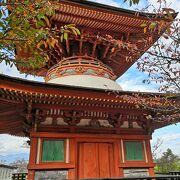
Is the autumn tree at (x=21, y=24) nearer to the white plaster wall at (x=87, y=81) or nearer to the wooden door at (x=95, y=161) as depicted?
the wooden door at (x=95, y=161)

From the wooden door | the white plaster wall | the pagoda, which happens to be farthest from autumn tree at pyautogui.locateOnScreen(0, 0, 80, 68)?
the white plaster wall

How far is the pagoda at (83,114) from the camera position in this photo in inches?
254

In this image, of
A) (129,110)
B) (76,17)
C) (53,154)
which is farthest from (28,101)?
(76,17)

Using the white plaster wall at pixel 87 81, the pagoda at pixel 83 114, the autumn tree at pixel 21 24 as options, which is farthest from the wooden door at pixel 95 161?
the autumn tree at pixel 21 24

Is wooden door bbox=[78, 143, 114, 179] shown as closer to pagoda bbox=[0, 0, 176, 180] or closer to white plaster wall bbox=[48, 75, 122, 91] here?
pagoda bbox=[0, 0, 176, 180]

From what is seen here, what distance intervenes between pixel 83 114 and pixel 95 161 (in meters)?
1.81

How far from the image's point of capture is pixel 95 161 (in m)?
7.50

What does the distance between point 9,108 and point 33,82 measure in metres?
1.50

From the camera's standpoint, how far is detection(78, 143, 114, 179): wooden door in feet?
23.9

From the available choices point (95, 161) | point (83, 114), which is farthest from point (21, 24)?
point (95, 161)

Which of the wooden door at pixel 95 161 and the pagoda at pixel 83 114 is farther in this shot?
the wooden door at pixel 95 161

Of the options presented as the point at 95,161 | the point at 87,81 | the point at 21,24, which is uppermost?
the point at 87,81

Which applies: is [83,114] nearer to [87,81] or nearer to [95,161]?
[95,161]

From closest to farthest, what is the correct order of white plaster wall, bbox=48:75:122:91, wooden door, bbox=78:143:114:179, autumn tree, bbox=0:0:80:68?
autumn tree, bbox=0:0:80:68, wooden door, bbox=78:143:114:179, white plaster wall, bbox=48:75:122:91
